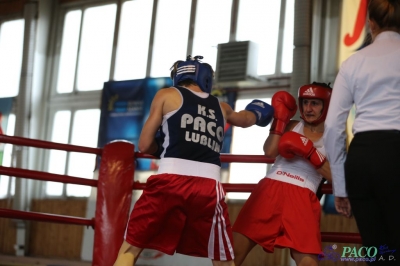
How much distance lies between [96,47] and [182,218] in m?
7.83

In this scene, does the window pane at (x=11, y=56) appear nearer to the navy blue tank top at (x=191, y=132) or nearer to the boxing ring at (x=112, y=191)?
the boxing ring at (x=112, y=191)

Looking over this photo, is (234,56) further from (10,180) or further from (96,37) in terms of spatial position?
(10,180)

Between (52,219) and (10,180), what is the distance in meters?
6.81

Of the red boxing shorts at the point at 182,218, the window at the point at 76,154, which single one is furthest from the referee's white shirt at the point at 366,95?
the window at the point at 76,154

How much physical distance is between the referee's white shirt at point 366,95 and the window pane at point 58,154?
8.43m

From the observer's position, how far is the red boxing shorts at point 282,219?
322cm

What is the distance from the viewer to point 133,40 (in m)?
10.1

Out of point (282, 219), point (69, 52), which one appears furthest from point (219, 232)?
point (69, 52)

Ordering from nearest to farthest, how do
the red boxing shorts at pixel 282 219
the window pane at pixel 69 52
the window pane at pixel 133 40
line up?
1. the red boxing shorts at pixel 282 219
2. the window pane at pixel 133 40
3. the window pane at pixel 69 52

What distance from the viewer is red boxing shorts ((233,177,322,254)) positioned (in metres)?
3.22

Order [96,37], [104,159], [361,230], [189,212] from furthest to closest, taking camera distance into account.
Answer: [96,37] < [104,159] < [189,212] < [361,230]

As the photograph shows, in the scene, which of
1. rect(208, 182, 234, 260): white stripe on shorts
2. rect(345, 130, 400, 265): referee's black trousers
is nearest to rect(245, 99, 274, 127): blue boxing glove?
rect(208, 182, 234, 260): white stripe on shorts

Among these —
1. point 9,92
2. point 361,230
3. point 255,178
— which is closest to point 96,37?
point 9,92

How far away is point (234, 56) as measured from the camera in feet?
28.7
